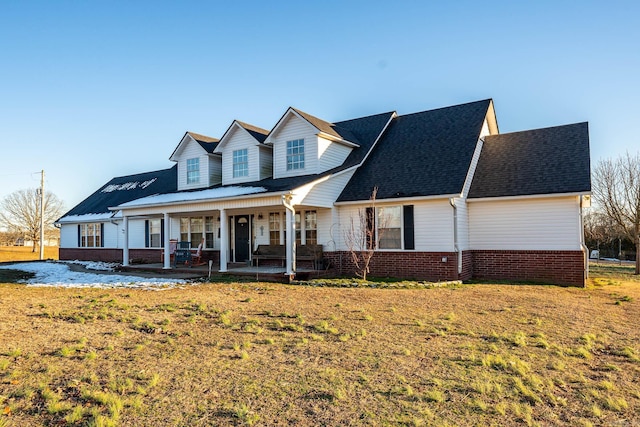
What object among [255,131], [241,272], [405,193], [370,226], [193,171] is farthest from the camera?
[193,171]

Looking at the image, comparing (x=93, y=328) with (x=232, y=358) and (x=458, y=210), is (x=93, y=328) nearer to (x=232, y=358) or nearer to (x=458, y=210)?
(x=232, y=358)

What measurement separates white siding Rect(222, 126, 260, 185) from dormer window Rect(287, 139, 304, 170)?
1675 mm

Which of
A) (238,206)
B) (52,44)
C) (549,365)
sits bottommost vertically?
(549,365)

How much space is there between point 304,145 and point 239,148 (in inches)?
143

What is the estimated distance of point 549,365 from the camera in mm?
5699

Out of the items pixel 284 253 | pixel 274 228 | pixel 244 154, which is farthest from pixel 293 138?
pixel 284 253

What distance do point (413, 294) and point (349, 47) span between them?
31.5 feet

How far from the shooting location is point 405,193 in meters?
15.3

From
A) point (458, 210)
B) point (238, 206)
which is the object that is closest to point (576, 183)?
point (458, 210)

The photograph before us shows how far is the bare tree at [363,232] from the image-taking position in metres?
16.0

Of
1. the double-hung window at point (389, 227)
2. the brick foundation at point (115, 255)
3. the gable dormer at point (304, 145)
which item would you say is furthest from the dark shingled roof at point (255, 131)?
the double-hung window at point (389, 227)

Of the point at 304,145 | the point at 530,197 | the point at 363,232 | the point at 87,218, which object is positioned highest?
the point at 304,145

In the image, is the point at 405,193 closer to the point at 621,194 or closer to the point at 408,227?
the point at 408,227

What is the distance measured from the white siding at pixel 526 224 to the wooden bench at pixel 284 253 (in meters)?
5.70
